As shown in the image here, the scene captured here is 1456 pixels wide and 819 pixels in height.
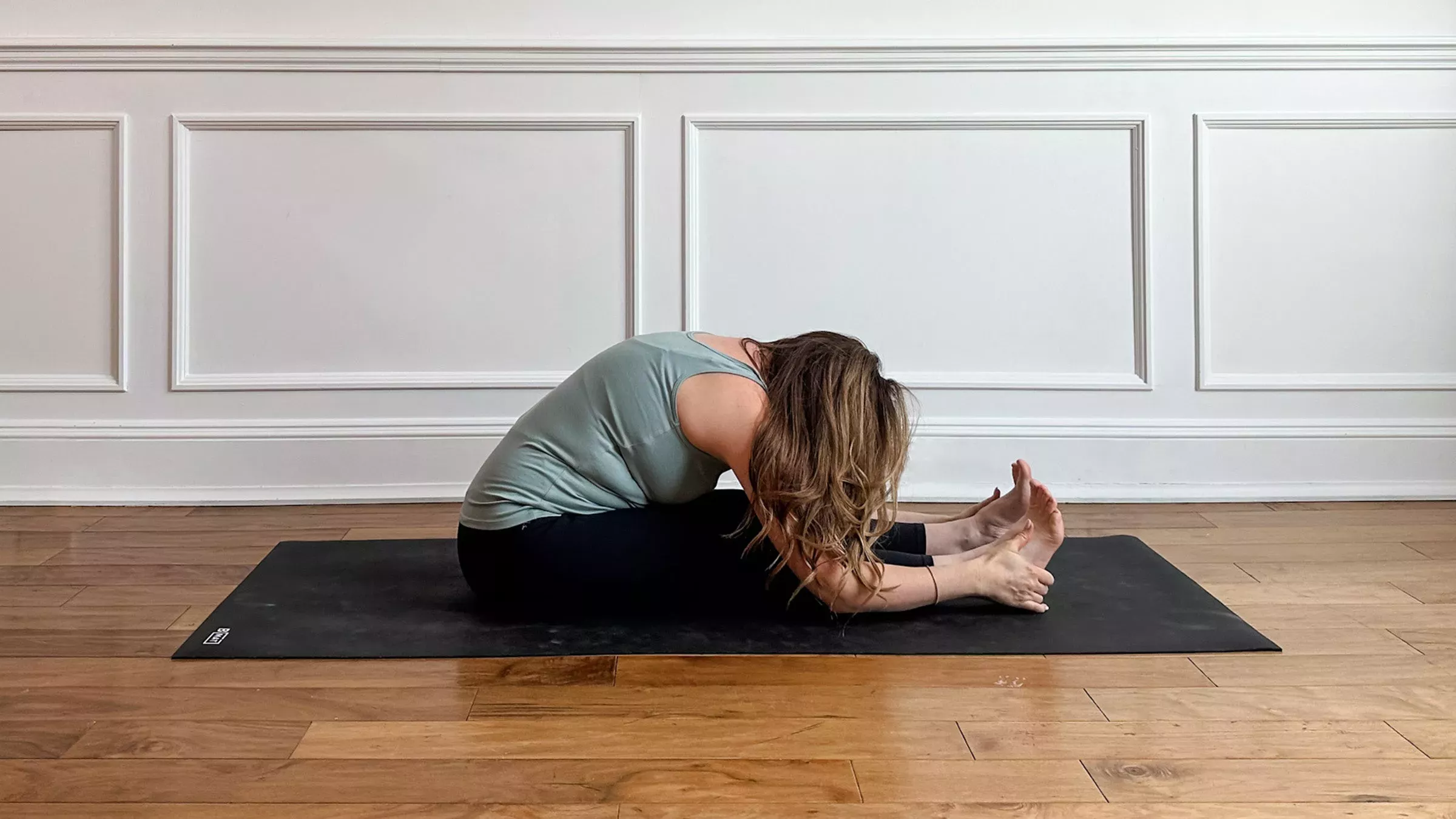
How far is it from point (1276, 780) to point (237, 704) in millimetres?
1312

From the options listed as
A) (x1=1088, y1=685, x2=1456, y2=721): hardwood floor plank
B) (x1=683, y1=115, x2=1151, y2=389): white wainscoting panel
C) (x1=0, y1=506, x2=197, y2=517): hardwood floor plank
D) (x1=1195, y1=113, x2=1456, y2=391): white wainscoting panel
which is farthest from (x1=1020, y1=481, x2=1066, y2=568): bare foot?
(x1=0, y1=506, x2=197, y2=517): hardwood floor plank

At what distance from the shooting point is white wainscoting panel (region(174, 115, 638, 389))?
2795mm

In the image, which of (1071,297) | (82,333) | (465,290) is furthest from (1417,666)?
(82,333)

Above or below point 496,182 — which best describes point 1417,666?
below

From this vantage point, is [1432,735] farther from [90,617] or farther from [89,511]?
[89,511]

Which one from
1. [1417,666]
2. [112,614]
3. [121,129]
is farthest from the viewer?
[121,129]

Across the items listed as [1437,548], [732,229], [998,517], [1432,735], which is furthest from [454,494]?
[1437,548]

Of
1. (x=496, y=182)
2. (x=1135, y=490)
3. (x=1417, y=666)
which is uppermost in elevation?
(x=496, y=182)

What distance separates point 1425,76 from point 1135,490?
1331mm

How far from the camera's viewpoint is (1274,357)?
286cm

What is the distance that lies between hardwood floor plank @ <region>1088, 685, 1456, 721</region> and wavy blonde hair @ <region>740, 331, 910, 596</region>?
1.38ft

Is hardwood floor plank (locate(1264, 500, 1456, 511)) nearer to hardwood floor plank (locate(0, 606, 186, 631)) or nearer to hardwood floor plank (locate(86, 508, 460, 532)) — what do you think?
hardwood floor plank (locate(86, 508, 460, 532))

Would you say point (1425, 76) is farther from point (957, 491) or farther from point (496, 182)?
point (496, 182)

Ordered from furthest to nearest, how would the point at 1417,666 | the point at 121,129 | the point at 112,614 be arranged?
1. the point at 121,129
2. the point at 112,614
3. the point at 1417,666
